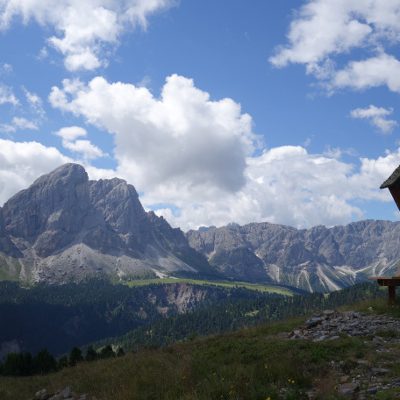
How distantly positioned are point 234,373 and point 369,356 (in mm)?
5288

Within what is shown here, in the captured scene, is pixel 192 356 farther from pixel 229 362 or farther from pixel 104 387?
pixel 104 387

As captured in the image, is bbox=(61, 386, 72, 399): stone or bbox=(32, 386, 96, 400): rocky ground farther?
bbox=(61, 386, 72, 399): stone

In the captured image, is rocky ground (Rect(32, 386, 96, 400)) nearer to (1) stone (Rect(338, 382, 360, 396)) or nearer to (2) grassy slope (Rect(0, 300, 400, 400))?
(2) grassy slope (Rect(0, 300, 400, 400))

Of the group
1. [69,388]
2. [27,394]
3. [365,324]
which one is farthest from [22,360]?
[365,324]

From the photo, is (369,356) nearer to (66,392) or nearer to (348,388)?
(348,388)

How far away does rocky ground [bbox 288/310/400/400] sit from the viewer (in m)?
12.1

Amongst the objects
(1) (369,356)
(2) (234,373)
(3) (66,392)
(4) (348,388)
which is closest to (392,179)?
(1) (369,356)

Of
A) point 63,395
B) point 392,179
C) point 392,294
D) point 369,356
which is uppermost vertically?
point 392,179

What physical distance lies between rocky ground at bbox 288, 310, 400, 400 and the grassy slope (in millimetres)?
213

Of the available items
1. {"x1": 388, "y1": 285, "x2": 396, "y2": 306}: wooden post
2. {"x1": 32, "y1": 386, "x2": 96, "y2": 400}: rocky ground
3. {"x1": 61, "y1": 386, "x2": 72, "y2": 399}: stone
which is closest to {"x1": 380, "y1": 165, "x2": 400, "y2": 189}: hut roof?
{"x1": 388, "y1": 285, "x2": 396, "y2": 306}: wooden post

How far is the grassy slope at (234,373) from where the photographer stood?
12.9 m

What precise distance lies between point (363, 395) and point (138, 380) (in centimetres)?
829

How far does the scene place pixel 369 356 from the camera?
15500 mm

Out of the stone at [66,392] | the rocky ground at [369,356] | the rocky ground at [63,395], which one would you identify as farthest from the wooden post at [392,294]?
the stone at [66,392]
